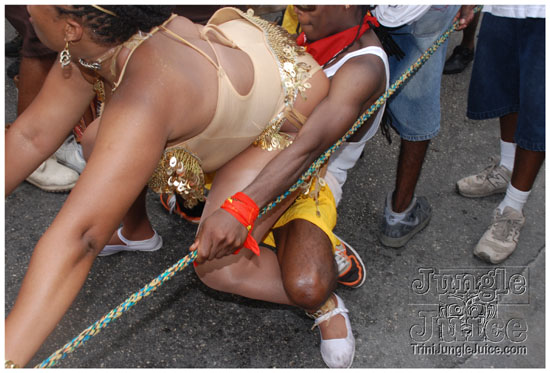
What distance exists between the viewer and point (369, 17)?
2285 millimetres

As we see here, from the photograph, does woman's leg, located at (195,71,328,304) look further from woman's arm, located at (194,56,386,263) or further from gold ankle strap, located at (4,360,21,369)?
gold ankle strap, located at (4,360,21,369)

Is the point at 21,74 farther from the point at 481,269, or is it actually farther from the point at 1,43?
the point at 481,269

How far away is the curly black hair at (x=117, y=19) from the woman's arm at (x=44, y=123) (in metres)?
0.44

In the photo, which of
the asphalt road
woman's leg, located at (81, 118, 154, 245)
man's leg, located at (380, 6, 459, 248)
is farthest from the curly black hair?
the asphalt road

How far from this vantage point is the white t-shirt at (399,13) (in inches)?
Answer: 89.9

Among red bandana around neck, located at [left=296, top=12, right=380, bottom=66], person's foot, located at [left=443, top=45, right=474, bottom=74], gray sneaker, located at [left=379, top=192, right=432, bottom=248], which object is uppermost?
red bandana around neck, located at [left=296, top=12, right=380, bottom=66]

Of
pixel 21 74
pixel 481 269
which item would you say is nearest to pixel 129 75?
pixel 21 74

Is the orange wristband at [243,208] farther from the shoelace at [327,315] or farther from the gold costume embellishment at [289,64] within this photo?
the shoelace at [327,315]

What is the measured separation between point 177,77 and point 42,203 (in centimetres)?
163

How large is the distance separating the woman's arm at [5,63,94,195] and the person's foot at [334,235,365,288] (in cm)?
121

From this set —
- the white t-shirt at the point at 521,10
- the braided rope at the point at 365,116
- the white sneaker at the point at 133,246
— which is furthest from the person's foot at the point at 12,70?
the white t-shirt at the point at 521,10

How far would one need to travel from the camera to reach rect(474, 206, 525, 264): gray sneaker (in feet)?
9.28

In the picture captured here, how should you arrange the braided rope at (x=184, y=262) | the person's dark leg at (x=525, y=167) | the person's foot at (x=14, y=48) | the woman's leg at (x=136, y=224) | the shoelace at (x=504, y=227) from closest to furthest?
the braided rope at (x=184, y=262), the woman's leg at (x=136, y=224), the person's dark leg at (x=525, y=167), the shoelace at (x=504, y=227), the person's foot at (x=14, y=48)

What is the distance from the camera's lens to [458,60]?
434cm
